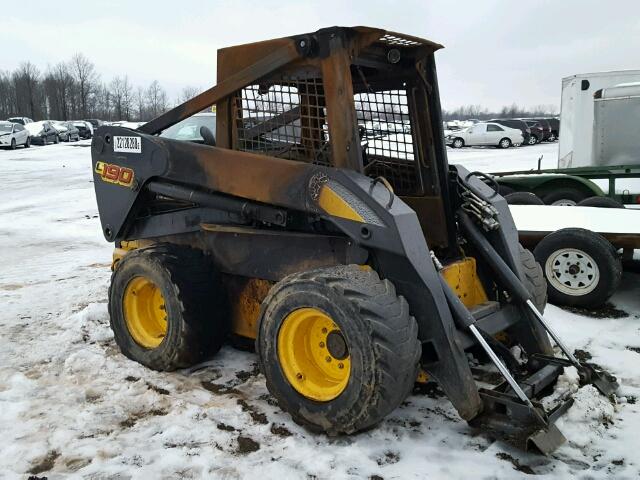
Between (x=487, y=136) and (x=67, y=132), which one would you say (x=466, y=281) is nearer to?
(x=487, y=136)

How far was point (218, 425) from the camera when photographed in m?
3.69

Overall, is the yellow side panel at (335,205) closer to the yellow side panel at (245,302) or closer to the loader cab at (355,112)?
the loader cab at (355,112)

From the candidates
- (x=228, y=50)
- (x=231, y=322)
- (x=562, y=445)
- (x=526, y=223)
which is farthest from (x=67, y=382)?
(x=526, y=223)

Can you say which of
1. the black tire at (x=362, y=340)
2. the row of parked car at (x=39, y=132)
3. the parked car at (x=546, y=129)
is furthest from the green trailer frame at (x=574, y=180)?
the parked car at (x=546, y=129)

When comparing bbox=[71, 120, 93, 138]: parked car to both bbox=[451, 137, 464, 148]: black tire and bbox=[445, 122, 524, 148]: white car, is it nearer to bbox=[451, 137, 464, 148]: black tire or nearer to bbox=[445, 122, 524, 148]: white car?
bbox=[451, 137, 464, 148]: black tire

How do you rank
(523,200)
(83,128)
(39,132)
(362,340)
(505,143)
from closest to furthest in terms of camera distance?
1. (362,340)
2. (523,200)
3. (505,143)
4. (39,132)
5. (83,128)

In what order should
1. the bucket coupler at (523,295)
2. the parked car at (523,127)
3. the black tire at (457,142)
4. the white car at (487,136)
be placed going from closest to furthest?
the bucket coupler at (523,295), the white car at (487,136), the black tire at (457,142), the parked car at (523,127)

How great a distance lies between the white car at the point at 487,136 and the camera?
3481cm

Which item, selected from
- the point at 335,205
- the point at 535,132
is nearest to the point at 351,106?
the point at 335,205

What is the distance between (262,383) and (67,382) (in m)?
1.36

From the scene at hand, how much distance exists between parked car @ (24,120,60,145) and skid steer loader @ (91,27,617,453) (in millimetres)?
34990

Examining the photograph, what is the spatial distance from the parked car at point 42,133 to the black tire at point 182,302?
35.5 metres

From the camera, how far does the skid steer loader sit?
335cm

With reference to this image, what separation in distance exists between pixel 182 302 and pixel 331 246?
1.18 meters
